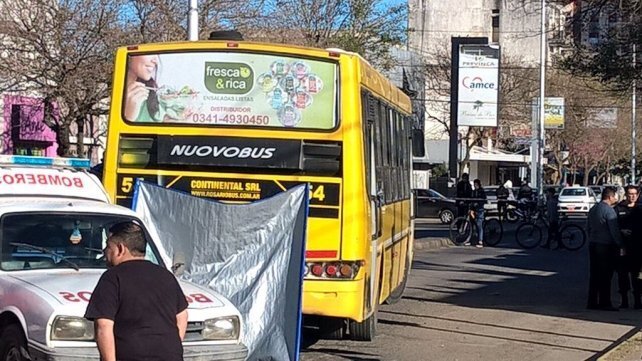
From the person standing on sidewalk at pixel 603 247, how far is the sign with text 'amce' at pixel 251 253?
7.20m

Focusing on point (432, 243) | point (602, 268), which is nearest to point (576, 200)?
point (432, 243)

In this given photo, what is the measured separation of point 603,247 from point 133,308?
439 inches

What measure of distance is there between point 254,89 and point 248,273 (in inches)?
86.7

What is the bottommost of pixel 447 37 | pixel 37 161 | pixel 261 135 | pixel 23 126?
pixel 37 161

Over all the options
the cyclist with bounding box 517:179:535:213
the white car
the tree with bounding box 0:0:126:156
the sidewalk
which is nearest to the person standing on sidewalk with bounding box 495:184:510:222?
the cyclist with bounding box 517:179:535:213

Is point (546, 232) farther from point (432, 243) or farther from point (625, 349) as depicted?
point (625, 349)

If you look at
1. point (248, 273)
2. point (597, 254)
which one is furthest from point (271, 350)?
point (597, 254)

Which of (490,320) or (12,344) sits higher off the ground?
(12,344)

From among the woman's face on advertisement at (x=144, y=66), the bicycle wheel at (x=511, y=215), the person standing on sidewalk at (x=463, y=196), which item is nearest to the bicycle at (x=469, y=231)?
the person standing on sidewalk at (x=463, y=196)

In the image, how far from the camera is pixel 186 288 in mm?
8078

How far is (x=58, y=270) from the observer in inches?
322

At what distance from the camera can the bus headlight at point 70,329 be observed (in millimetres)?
7172

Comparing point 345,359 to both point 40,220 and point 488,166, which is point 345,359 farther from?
point 488,166

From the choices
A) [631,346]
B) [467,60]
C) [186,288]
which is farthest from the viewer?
[467,60]
